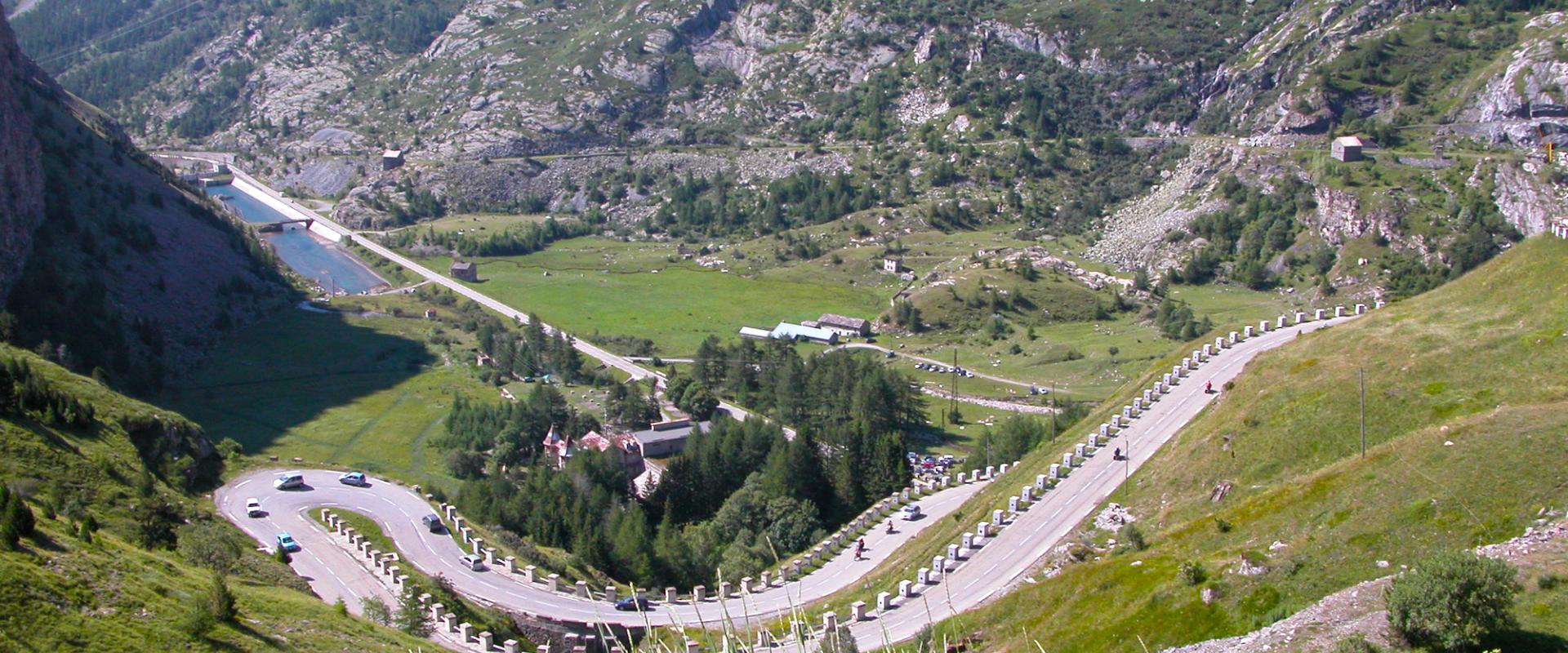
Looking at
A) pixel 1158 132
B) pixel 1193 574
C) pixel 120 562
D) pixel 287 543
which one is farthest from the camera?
pixel 1158 132

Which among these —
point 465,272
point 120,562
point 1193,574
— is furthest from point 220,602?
point 465,272

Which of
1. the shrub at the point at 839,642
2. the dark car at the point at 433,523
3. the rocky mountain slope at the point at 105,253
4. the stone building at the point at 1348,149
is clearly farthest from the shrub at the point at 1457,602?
the stone building at the point at 1348,149

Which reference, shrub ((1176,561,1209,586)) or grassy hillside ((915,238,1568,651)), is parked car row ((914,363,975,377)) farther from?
shrub ((1176,561,1209,586))

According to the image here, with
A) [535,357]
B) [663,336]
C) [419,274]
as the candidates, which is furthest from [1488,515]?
[419,274]

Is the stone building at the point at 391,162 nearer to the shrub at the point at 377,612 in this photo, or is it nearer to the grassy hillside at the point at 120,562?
the grassy hillside at the point at 120,562

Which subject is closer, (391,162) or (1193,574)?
(1193,574)

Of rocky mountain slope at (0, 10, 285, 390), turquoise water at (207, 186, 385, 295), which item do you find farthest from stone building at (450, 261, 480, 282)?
rocky mountain slope at (0, 10, 285, 390)

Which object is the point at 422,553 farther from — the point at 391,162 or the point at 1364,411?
the point at 391,162
